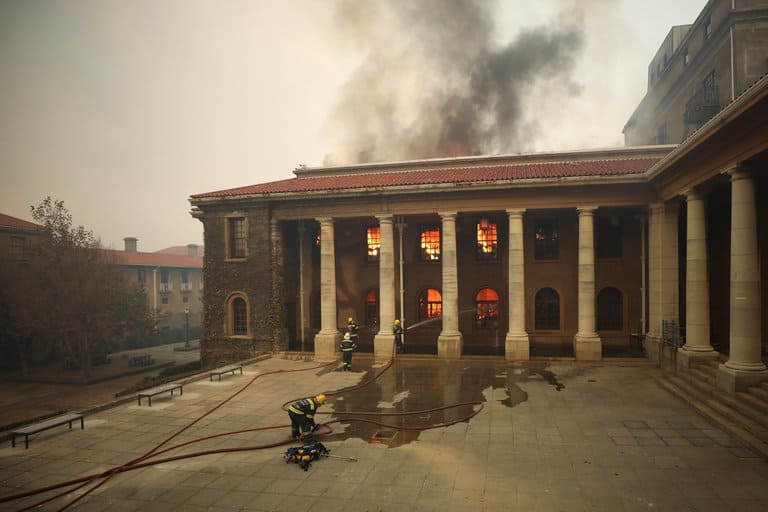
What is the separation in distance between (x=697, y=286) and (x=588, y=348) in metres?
5.71

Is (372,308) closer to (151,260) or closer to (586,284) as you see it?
(586,284)

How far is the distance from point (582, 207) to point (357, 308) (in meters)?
14.3

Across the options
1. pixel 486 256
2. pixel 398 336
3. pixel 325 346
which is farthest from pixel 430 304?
pixel 325 346

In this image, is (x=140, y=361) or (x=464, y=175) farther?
(x=140, y=361)

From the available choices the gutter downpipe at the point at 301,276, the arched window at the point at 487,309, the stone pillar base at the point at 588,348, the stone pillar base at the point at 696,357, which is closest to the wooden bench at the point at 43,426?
the gutter downpipe at the point at 301,276

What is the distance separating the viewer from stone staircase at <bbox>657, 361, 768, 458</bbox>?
1112 centimetres

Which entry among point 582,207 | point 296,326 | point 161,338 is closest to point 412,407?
point 582,207

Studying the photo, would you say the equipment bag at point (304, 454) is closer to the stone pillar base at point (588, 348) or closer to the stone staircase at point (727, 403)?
the stone staircase at point (727, 403)

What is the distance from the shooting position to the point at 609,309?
25.2 m

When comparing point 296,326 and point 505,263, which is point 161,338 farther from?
point 505,263

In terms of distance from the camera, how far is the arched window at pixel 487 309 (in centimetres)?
2661

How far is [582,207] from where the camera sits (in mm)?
21188

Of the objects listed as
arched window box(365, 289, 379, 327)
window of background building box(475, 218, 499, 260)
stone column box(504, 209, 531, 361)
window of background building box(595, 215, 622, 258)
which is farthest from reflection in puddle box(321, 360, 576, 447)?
window of background building box(595, 215, 622, 258)

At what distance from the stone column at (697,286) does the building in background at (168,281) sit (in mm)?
46181
